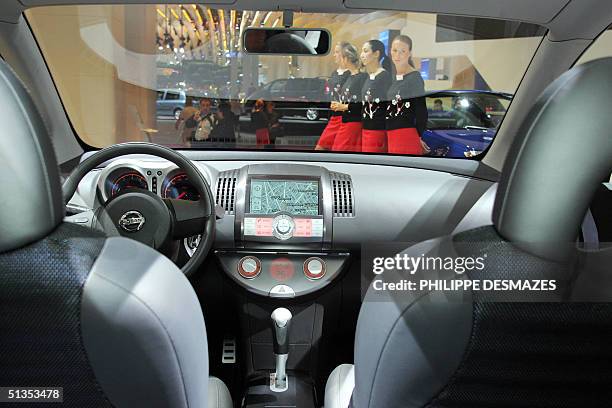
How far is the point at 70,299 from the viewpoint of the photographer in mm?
A: 1095

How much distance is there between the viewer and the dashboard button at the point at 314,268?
293 centimetres

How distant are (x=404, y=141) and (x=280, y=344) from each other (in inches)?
53.0

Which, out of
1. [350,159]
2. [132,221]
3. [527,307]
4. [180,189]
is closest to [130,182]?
[180,189]

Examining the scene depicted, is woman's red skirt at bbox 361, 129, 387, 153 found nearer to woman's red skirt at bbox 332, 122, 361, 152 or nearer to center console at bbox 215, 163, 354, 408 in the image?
woman's red skirt at bbox 332, 122, 361, 152

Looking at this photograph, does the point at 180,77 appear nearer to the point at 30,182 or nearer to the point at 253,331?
the point at 253,331

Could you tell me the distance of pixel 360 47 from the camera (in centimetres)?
337

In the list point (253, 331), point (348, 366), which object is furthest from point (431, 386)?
point (253, 331)

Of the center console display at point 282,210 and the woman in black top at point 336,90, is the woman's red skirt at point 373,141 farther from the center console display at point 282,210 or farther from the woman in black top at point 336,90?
the center console display at point 282,210

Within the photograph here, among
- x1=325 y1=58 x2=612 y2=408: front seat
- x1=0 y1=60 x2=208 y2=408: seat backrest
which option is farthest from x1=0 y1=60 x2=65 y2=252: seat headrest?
x1=325 y1=58 x2=612 y2=408: front seat

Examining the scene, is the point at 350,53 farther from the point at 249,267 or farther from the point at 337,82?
the point at 249,267

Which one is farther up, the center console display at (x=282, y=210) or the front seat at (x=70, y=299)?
the front seat at (x=70, y=299)

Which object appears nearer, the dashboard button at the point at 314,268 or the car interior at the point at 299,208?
the car interior at the point at 299,208

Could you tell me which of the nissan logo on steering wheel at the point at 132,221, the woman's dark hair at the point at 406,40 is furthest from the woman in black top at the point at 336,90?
the nissan logo on steering wheel at the point at 132,221

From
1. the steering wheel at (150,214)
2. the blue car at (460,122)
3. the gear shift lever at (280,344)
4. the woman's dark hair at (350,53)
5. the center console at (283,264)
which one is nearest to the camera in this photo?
the steering wheel at (150,214)
